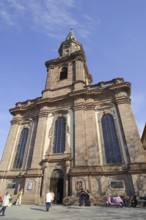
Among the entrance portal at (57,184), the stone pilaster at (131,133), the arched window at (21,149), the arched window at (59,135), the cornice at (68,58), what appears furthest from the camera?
the cornice at (68,58)

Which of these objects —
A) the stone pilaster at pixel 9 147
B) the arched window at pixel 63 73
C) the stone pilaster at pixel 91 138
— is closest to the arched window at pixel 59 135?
the stone pilaster at pixel 91 138

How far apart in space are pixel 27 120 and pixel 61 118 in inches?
199

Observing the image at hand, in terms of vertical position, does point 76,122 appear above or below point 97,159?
above

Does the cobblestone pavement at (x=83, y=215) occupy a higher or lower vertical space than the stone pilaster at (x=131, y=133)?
lower

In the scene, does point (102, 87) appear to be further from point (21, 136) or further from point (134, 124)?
point (21, 136)

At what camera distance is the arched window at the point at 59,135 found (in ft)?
58.7

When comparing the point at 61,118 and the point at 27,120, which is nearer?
the point at 61,118

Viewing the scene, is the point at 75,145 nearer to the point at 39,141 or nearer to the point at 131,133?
the point at 39,141

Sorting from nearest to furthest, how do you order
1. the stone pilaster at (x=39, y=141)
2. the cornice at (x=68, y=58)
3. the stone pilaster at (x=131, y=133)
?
the stone pilaster at (x=131, y=133), the stone pilaster at (x=39, y=141), the cornice at (x=68, y=58)

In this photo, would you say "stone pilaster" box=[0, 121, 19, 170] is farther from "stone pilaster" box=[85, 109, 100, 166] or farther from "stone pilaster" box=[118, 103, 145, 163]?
"stone pilaster" box=[118, 103, 145, 163]

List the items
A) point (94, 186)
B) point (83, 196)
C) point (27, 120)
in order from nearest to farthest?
point (83, 196) → point (94, 186) → point (27, 120)

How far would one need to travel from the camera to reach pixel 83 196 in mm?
12633

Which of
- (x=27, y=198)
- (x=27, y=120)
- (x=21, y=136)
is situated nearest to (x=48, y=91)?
(x=27, y=120)

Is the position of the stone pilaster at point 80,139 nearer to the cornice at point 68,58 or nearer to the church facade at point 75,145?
the church facade at point 75,145
